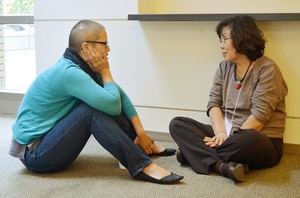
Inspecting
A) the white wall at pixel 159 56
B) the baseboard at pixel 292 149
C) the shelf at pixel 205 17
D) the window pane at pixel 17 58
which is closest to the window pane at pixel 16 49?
the window pane at pixel 17 58

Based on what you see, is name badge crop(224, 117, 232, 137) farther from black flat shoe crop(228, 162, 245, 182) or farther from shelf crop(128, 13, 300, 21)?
shelf crop(128, 13, 300, 21)

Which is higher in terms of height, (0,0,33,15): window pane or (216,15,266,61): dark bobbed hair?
(0,0,33,15): window pane

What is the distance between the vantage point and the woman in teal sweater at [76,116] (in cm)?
202

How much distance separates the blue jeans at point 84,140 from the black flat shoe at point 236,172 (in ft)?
1.32

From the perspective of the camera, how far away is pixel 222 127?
2387 millimetres

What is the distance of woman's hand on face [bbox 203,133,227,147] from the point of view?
2250mm

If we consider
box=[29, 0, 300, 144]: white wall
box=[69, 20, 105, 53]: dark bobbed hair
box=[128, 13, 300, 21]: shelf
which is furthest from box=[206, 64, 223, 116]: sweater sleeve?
box=[69, 20, 105, 53]: dark bobbed hair

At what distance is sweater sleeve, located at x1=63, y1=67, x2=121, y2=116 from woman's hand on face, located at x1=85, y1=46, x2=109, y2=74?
112 mm

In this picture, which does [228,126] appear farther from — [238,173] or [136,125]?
[136,125]

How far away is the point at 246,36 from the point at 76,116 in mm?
1000

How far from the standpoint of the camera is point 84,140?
6.91ft

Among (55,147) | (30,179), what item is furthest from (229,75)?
(30,179)

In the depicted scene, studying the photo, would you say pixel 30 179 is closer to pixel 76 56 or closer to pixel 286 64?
pixel 76 56

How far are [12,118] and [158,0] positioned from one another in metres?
1.57
